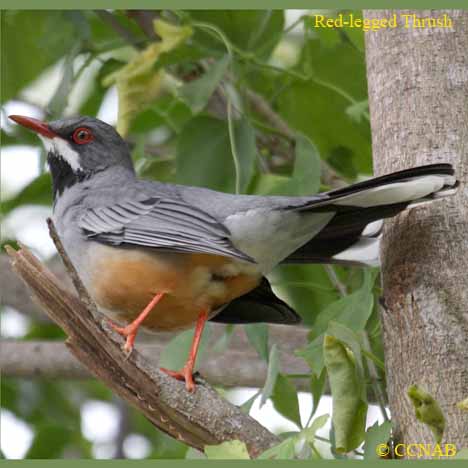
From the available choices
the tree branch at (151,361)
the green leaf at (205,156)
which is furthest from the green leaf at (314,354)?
the green leaf at (205,156)

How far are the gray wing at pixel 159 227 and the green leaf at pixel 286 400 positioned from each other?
1.88 ft

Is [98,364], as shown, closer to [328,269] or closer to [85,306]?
[85,306]

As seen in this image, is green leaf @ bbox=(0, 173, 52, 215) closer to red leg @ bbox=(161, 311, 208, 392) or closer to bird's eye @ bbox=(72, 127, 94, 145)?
bird's eye @ bbox=(72, 127, 94, 145)

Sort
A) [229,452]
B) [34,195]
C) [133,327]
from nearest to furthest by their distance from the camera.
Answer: [229,452] → [133,327] → [34,195]

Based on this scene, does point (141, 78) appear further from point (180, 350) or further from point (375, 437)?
point (375, 437)

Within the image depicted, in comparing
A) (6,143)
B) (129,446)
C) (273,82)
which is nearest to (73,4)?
(6,143)

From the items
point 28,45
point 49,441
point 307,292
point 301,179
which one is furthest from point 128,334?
point 28,45

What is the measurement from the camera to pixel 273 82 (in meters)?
6.28

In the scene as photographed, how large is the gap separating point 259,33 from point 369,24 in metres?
1.01

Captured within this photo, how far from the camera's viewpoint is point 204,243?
396 centimetres

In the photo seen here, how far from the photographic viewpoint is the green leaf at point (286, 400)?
4.02m

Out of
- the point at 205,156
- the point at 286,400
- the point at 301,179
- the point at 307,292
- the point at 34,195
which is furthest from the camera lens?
the point at 34,195

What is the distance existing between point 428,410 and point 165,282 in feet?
4.66

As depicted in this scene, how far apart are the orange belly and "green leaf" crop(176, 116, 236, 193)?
38.2 inches
